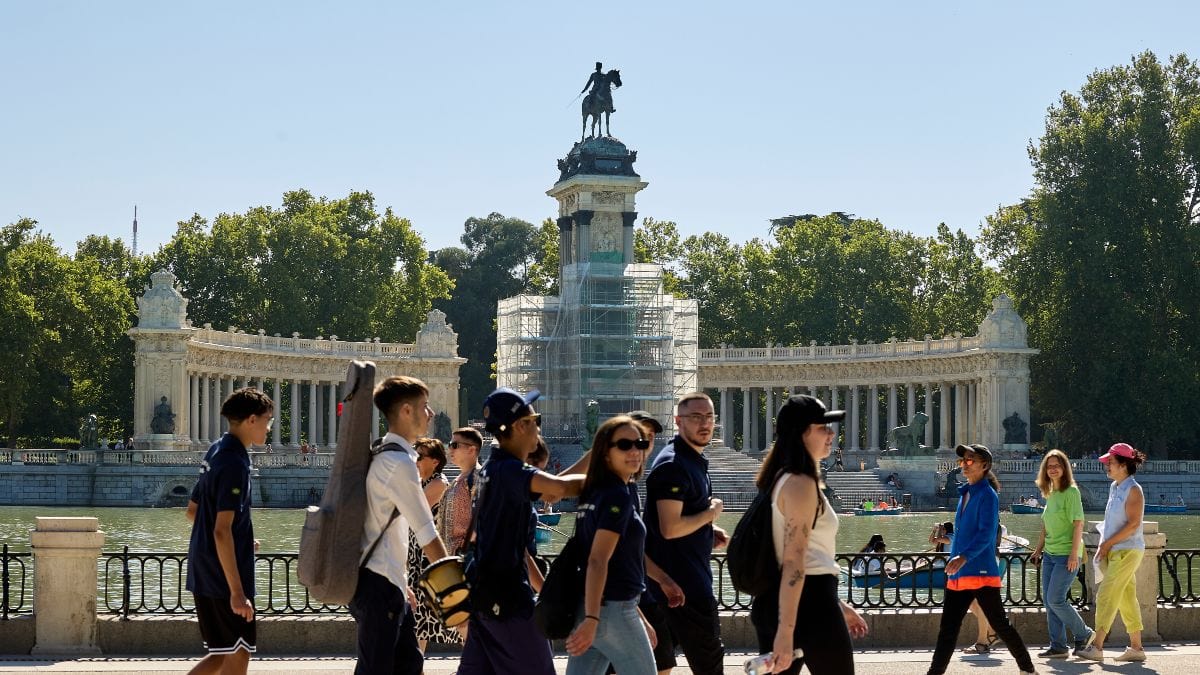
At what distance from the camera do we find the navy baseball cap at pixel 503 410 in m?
9.84

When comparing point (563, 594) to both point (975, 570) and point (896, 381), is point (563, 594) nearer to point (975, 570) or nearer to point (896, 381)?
point (975, 570)

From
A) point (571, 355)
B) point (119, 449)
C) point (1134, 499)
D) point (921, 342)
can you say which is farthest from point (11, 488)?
point (1134, 499)

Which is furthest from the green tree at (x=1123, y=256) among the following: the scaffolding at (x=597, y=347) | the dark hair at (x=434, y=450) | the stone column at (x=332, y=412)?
the dark hair at (x=434, y=450)

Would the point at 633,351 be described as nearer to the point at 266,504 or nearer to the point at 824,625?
the point at 266,504

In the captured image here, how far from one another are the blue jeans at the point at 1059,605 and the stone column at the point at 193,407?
64576 mm

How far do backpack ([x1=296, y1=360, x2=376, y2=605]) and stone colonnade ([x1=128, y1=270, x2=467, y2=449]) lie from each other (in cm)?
6509

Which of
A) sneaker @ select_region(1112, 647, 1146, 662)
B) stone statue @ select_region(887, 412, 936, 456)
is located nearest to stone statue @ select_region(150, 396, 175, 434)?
stone statue @ select_region(887, 412, 936, 456)

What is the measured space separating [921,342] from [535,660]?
240 ft

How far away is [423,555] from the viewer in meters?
12.7

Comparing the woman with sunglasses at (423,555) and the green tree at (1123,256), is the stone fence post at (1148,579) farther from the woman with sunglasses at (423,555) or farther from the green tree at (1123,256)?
the green tree at (1123,256)

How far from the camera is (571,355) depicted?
73.3m

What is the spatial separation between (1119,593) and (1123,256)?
57625 millimetres

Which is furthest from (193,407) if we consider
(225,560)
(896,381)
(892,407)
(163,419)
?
(225,560)

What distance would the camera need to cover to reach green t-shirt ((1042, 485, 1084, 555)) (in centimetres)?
1555
